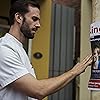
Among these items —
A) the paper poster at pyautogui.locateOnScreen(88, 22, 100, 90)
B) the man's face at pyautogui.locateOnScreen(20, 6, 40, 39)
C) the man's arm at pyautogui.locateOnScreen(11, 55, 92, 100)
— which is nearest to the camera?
the paper poster at pyautogui.locateOnScreen(88, 22, 100, 90)

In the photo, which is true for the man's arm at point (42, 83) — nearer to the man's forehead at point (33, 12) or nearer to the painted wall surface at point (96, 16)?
the painted wall surface at point (96, 16)

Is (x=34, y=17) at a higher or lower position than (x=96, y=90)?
higher

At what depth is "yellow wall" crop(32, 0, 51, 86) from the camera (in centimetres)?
554

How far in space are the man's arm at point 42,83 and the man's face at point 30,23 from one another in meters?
0.36

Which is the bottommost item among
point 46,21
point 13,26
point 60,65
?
point 60,65

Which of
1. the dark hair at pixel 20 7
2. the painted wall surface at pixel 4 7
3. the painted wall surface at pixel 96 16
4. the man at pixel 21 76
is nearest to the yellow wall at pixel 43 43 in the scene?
the painted wall surface at pixel 4 7

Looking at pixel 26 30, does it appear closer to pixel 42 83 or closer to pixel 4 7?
pixel 42 83

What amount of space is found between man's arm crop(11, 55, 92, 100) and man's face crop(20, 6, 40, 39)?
1.20 feet

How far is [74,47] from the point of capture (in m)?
6.28

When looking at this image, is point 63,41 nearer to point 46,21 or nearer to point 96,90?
point 46,21

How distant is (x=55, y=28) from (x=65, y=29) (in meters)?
0.26

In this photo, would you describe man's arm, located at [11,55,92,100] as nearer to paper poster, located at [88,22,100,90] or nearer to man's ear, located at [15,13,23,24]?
paper poster, located at [88,22,100,90]

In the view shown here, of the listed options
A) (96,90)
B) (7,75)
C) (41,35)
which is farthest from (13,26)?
(41,35)

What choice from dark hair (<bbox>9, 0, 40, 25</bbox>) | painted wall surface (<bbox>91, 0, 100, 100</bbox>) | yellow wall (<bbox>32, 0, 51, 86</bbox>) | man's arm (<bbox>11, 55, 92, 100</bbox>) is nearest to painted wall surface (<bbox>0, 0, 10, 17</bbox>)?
yellow wall (<bbox>32, 0, 51, 86</bbox>)
